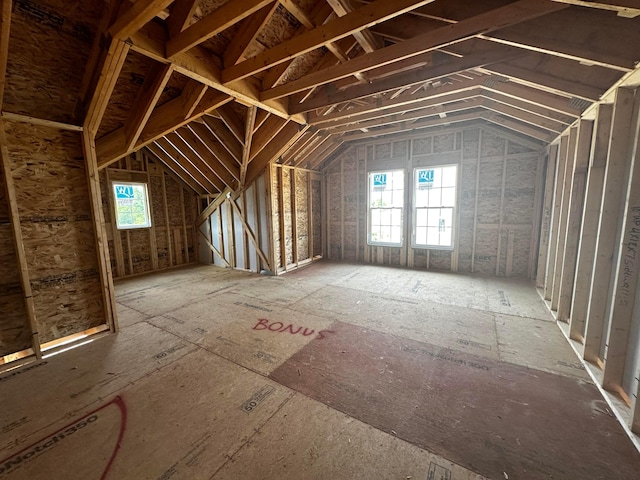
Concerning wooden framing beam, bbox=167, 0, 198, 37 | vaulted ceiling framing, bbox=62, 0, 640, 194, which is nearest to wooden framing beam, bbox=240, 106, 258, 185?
vaulted ceiling framing, bbox=62, 0, 640, 194

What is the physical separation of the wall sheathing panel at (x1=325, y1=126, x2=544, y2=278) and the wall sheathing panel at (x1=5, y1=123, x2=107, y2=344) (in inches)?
215

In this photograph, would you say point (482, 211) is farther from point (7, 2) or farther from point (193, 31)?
point (7, 2)

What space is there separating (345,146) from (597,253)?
548 cm

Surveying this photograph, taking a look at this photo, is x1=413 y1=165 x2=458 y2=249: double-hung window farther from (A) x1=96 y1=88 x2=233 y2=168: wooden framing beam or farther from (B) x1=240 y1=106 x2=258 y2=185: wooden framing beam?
(A) x1=96 y1=88 x2=233 y2=168: wooden framing beam

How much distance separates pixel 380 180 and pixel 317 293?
3576 mm

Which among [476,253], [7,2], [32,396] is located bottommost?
[32,396]

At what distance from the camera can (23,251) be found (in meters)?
2.47

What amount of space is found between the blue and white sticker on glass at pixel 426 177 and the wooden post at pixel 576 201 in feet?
9.25

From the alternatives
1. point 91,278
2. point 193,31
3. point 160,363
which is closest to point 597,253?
point 193,31

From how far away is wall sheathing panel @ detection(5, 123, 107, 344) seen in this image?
2.54 meters

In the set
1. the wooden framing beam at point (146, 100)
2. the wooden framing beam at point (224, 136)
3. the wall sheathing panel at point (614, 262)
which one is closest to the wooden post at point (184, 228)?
the wooden framing beam at point (224, 136)

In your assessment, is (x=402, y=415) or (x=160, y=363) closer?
(x=402, y=415)

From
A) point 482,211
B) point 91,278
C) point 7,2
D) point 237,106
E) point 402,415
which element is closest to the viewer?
point 7,2

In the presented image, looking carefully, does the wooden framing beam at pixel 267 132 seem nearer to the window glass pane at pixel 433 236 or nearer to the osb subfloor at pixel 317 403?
the osb subfloor at pixel 317 403
